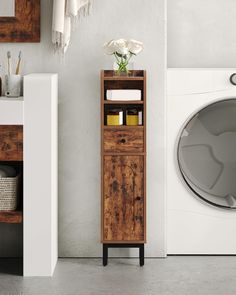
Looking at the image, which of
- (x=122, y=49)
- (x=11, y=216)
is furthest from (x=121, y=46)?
(x=11, y=216)

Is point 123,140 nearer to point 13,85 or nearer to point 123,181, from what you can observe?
point 123,181

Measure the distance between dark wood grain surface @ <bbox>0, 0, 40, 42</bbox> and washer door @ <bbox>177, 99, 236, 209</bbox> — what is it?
3.31 feet

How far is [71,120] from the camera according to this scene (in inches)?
170

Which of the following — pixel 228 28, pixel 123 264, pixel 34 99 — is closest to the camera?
pixel 34 99

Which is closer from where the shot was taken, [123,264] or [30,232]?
[30,232]

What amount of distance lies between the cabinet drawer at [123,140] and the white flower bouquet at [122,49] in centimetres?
32

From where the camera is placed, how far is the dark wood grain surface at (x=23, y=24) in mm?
4262

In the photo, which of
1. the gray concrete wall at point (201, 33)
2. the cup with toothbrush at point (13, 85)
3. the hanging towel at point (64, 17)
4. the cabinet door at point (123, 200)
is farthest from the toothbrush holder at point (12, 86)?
the gray concrete wall at point (201, 33)

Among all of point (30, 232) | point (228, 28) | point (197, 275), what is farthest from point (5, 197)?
point (228, 28)

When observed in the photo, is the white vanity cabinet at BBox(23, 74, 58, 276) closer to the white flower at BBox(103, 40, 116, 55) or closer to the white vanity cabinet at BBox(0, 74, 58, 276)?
the white vanity cabinet at BBox(0, 74, 58, 276)

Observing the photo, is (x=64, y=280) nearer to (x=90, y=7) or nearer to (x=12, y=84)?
(x=12, y=84)

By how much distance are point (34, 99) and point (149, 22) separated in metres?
0.81

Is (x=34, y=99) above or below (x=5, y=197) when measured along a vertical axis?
above

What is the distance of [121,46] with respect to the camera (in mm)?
4137
